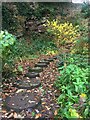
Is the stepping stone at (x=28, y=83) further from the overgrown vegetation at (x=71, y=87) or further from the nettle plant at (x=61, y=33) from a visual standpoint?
the nettle plant at (x=61, y=33)

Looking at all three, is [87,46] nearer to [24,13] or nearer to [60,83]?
[60,83]

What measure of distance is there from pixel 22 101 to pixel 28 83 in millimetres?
817

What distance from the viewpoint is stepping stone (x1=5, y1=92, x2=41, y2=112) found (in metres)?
4.05

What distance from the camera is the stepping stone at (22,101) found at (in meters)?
4.05

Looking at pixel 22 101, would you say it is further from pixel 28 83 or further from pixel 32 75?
pixel 32 75

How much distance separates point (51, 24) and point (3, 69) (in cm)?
452

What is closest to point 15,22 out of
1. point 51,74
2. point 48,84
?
point 51,74

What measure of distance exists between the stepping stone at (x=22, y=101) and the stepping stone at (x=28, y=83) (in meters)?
0.27

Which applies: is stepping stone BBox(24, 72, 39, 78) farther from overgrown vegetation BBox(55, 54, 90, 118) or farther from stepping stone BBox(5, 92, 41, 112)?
stepping stone BBox(5, 92, 41, 112)

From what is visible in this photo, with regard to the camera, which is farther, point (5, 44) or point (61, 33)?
point (61, 33)

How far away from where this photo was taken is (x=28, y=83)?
5.04 m

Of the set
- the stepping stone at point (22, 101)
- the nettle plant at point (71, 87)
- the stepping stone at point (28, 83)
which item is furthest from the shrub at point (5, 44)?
the nettle plant at point (71, 87)

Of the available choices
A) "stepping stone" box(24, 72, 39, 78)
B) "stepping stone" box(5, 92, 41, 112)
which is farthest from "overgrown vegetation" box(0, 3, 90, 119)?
"stepping stone" box(5, 92, 41, 112)

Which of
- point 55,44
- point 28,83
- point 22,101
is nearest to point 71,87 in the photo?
point 22,101
